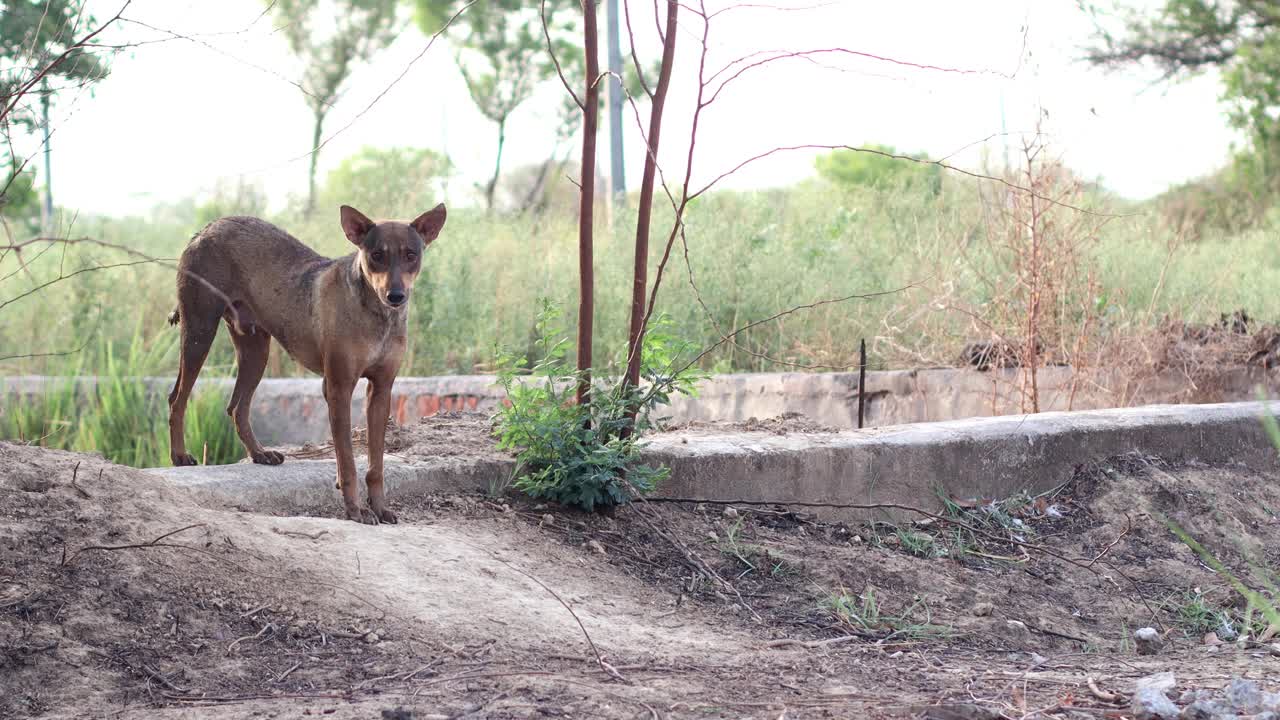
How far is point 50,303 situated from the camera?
393 inches

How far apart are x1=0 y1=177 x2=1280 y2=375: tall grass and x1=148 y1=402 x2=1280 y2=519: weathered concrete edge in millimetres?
1973

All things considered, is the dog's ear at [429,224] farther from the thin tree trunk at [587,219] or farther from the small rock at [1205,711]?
the small rock at [1205,711]

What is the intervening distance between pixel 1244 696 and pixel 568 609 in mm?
1749

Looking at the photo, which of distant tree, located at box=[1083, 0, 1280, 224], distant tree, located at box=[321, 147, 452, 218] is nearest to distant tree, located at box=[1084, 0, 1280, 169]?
distant tree, located at box=[1083, 0, 1280, 224]

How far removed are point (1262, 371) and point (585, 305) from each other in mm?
4797

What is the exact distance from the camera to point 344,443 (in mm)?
3914

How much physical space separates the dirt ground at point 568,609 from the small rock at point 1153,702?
7 centimetres

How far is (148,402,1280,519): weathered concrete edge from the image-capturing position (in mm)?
4270

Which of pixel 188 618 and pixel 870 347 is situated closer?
pixel 188 618

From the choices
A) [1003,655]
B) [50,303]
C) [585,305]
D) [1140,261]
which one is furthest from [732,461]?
[50,303]

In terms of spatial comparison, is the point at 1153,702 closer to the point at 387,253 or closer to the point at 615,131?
the point at 387,253

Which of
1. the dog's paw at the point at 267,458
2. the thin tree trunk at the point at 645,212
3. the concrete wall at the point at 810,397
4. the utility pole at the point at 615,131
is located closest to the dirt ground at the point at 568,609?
the dog's paw at the point at 267,458

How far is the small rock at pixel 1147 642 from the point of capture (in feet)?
12.6

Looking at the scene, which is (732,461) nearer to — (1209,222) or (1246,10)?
(1209,222)
